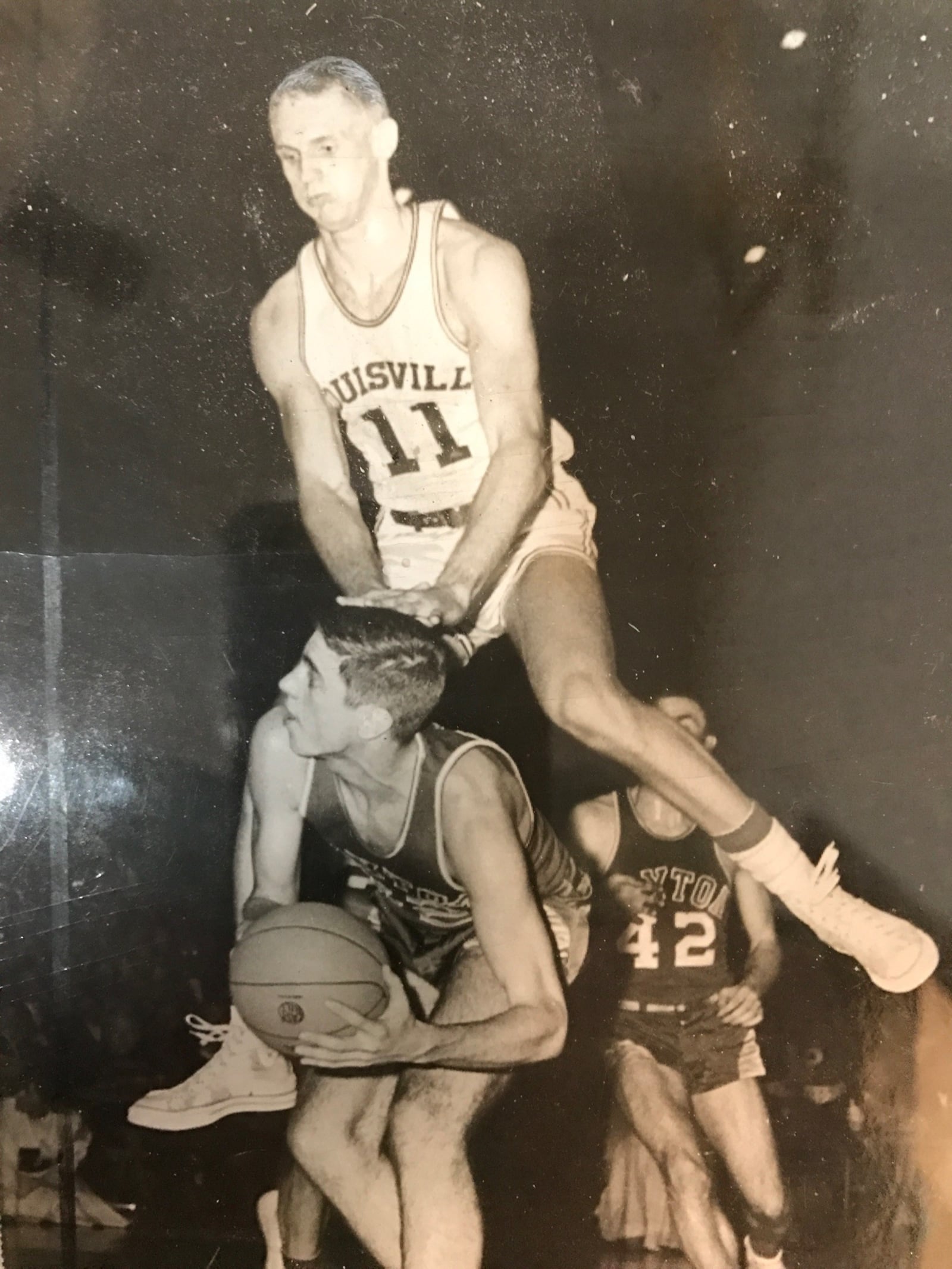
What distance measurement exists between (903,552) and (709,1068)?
101 cm

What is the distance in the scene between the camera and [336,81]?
1.80 m

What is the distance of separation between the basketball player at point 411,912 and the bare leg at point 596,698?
0.51 ft

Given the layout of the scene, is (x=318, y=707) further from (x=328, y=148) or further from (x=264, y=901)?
(x=328, y=148)

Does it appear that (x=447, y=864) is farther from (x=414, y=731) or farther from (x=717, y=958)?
(x=717, y=958)

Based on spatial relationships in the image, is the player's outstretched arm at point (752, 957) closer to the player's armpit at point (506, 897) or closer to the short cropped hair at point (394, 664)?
the player's armpit at point (506, 897)

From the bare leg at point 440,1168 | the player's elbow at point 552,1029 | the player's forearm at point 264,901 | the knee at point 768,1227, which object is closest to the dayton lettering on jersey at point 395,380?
the player's forearm at point 264,901

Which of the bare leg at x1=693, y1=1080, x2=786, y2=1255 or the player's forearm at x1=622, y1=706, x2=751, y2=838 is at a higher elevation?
the player's forearm at x1=622, y1=706, x2=751, y2=838

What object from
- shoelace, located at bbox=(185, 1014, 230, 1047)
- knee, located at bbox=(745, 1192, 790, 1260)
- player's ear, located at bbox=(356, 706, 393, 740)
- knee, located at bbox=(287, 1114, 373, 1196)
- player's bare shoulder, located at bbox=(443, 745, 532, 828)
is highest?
player's ear, located at bbox=(356, 706, 393, 740)

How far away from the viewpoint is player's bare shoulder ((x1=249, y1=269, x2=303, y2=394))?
72.7 inches

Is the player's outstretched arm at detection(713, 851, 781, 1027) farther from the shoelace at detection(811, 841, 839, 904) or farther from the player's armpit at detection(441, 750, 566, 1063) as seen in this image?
the player's armpit at detection(441, 750, 566, 1063)

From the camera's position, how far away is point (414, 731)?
6.04 ft

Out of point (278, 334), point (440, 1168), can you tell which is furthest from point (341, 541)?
point (440, 1168)

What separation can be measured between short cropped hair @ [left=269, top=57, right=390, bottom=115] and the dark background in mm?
34

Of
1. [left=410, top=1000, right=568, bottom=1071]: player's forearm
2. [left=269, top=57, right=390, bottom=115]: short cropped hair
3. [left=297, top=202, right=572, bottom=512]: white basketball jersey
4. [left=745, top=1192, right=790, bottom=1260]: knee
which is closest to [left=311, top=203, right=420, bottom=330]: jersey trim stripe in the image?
[left=297, top=202, right=572, bottom=512]: white basketball jersey
